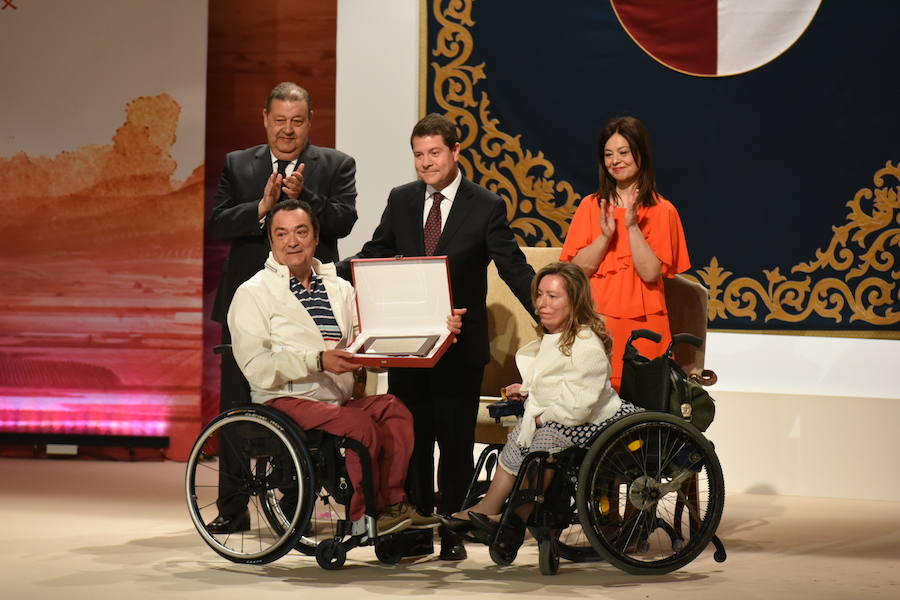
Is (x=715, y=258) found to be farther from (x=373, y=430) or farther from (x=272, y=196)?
(x=373, y=430)

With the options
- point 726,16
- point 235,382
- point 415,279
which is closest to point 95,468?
point 235,382

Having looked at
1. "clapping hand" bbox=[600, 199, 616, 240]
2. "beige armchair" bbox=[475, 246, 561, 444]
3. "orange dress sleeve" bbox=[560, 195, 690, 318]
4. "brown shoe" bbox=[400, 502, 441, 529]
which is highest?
"clapping hand" bbox=[600, 199, 616, 240]

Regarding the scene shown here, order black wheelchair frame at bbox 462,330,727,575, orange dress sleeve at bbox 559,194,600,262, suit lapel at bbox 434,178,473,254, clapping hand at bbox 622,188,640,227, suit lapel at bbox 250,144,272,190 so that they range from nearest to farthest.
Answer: black wheelchair frame at bbox 462,330,727,575 → suit lapel at bbox 434,178,473,254 → clapping hand at bbox 622,188,640,227 → orange dress sleeve at bbox 559,194,600,262 → suit lapel at bbox 250,144,272,190

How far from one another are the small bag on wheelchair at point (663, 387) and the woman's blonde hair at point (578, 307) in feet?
0.40

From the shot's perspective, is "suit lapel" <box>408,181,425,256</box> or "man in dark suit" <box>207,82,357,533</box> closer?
"suit lapel" <box>408,181,425,256</box>

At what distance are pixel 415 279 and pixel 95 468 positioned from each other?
2.82 meters

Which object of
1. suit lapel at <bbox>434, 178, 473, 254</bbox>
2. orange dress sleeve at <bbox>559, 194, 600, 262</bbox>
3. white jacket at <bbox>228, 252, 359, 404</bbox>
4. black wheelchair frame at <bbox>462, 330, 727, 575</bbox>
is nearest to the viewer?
black wheelchair frame at <bbox>462, 330, 727, 575</bbox>

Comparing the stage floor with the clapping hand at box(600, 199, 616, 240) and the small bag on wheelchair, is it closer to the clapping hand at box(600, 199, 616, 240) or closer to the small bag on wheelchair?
the small bag on wheelchair

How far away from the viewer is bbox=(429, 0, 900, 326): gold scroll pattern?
573cm

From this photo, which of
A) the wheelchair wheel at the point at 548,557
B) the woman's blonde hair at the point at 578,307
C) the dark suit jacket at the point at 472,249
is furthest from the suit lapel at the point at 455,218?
the wheelchair wheel at the point at 548,557

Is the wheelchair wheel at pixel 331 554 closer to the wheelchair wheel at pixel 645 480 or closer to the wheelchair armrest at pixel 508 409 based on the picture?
the wheelchair armrest at pixel 508 409

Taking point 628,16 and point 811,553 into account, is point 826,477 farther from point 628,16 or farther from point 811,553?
point 628,16

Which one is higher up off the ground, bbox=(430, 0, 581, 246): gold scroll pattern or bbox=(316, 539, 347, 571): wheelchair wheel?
bbox=(430, 0, 581, 246): gold scroll pattern

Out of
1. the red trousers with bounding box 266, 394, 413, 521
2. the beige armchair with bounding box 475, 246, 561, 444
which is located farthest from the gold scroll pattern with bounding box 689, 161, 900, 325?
the red trousers with bounding box 266, 394, 413, 521
